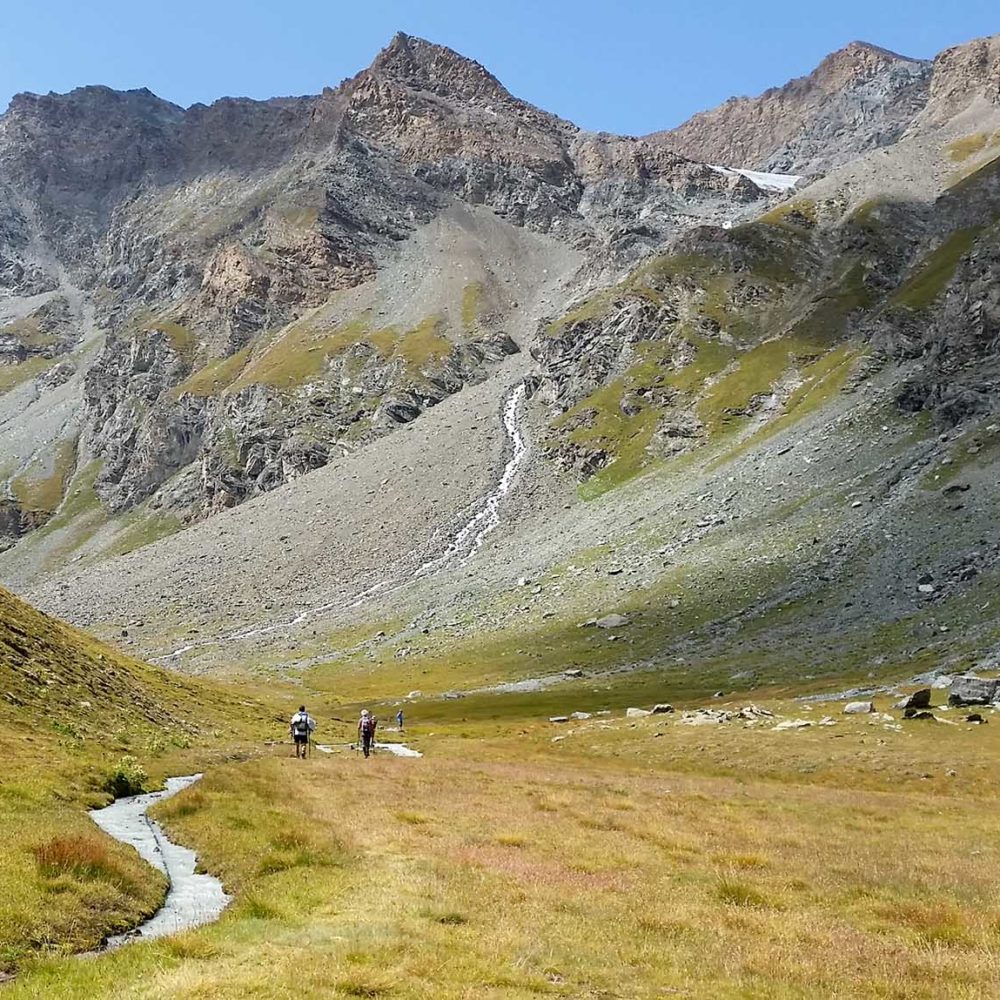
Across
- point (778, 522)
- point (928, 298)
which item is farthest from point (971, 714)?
point (928, 298)

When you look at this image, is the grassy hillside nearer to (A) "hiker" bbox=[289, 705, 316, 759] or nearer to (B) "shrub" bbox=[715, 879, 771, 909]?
(A) "hiker" bbox=[289, 705, 316, 759]

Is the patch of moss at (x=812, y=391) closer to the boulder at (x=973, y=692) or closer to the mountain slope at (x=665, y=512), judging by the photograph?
the mountain slope at (x=665, y=512)

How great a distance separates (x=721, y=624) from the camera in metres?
82.6

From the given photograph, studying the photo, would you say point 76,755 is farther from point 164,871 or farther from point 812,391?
point 812,391

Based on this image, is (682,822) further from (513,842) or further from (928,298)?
(928,298)

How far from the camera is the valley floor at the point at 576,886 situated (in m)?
11.9

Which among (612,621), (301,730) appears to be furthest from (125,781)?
(612,621)

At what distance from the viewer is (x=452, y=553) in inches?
5113

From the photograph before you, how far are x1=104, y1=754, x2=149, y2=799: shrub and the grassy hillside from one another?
7cm

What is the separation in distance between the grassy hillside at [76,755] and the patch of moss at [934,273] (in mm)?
141241

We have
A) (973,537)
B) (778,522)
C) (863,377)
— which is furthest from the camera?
(863,377)

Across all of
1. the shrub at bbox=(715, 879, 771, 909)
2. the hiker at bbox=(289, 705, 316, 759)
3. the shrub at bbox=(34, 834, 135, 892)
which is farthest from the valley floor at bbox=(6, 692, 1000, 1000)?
the hiker at bbox=(289, 705, 316, 759)

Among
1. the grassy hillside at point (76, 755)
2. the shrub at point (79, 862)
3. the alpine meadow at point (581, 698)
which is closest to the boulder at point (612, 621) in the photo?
the alpine meadow at point (581, 698)

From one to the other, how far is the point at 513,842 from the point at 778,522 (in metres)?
83.0
